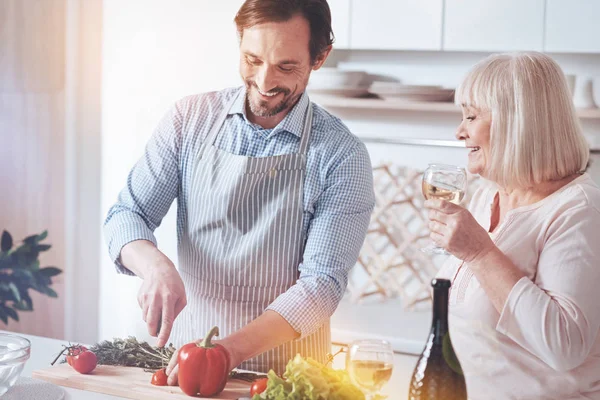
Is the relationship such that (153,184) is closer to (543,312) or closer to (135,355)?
(135,355)

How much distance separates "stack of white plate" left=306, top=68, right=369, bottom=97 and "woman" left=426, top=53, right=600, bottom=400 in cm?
193

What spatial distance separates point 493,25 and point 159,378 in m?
2.41

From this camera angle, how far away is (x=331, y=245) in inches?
68.6

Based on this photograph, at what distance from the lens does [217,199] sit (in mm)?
1881

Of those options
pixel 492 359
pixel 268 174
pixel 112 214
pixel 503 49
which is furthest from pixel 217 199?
pixel 503 49

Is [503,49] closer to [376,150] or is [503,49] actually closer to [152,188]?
[376,150]

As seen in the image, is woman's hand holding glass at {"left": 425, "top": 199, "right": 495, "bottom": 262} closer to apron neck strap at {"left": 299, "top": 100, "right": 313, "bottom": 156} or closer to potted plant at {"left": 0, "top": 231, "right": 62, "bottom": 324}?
apron neck strap at {"left": 299, "top": 100, "right": 313, "bottom": 156}

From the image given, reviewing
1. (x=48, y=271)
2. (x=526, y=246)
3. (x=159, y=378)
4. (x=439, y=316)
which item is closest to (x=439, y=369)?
(x=439, y=316)

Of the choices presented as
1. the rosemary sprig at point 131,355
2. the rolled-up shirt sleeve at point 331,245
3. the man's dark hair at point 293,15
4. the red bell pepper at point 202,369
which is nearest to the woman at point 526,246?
the rolled-up shirt sleeve at point 331,245

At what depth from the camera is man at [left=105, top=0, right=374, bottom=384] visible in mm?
1774

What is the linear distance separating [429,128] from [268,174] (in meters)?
1.99

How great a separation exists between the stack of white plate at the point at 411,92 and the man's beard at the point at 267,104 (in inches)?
66.2

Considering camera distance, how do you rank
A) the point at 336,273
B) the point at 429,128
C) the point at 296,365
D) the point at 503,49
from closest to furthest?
the point at 296,365, the point at 336,273, the point at 503,49, the point at 429,128

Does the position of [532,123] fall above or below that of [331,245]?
above
